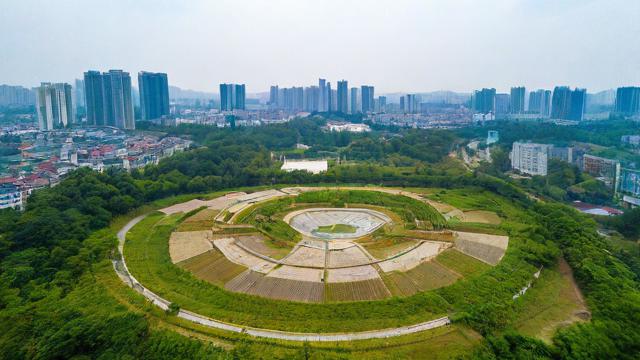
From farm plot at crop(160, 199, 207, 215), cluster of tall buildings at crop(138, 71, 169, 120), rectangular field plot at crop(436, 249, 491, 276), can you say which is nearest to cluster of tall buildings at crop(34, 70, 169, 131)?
cluster of tall buildings at crop(138, 71, 169, 120)

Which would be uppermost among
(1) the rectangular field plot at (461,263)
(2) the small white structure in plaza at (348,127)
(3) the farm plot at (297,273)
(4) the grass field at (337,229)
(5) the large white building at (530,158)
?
(2) the small white structure in plaza at (348,127)

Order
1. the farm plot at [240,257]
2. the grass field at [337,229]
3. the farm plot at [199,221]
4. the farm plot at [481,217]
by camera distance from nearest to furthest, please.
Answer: the farm plot at [240,257] < the grass field at [337,229] < the farm plot at [199,221] < the farm plot at [481,217]

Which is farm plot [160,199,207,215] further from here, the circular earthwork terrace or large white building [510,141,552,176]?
large white building [510,141,552,176]

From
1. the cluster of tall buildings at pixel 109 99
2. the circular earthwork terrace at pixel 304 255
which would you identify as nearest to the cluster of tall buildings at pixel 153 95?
the cluster of tall buildings at pixel 109 99

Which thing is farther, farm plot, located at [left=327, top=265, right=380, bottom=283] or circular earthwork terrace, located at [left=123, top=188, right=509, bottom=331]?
farm plot, located at [left=327, top=265, right=380, bottom=283]

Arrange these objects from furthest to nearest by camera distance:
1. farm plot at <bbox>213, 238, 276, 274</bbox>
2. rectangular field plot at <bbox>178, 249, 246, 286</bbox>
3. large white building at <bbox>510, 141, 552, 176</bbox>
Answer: large white building at <bbox>510, 141, 552, 176</bbox> < farm plot at <bbox>213, 238, 276, 274</bbox> < rectangular field plot at <bbox>178, 249, 246, 286</bbox>

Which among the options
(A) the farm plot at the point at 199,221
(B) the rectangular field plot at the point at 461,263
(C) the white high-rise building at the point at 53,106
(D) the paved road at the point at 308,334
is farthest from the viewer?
(C) the white high-rise building at the point at 53,106

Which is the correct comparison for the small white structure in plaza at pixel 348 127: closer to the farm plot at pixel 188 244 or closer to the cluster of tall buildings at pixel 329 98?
the cluster of tall buildings at pixel 329 98

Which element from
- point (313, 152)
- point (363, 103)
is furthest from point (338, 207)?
point (363, 103)
